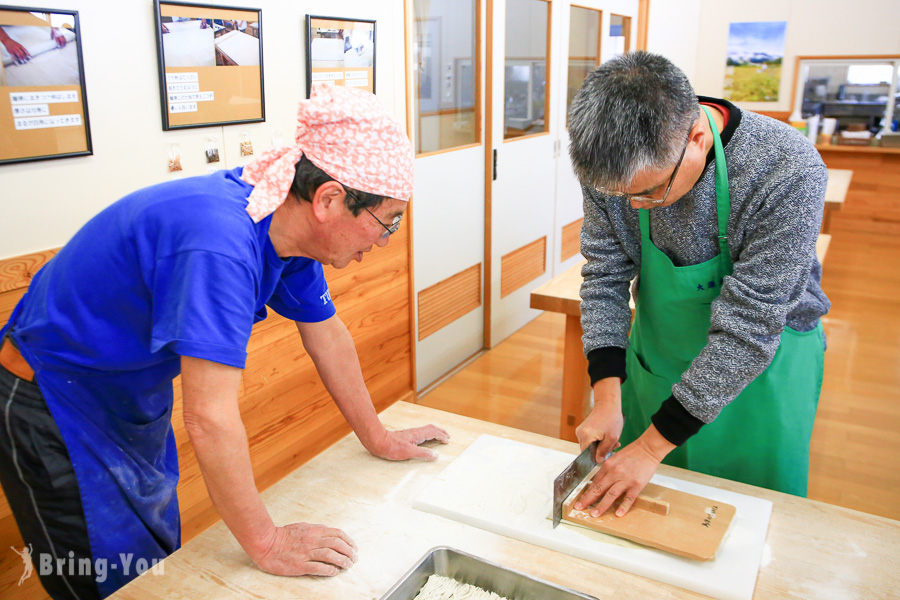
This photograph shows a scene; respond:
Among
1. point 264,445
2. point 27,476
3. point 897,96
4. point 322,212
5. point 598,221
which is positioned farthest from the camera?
point 897,96

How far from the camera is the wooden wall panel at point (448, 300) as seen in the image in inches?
130

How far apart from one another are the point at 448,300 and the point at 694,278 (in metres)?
2.19

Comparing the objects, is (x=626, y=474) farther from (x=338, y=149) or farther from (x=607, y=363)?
(x=338, y=149)

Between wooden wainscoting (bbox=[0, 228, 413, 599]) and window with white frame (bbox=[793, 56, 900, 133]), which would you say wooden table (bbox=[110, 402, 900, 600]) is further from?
window with white frame (bbox=[793, 56, 900, 133])

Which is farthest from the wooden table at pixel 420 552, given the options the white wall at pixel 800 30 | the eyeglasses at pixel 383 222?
the white wall at pixel 800 30

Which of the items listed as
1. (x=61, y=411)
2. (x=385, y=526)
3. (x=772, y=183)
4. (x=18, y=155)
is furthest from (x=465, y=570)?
(x=18, y=155)

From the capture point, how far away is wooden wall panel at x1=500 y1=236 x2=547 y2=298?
4000 mm

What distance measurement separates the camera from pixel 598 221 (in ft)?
4.82

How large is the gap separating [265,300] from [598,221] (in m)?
0.71

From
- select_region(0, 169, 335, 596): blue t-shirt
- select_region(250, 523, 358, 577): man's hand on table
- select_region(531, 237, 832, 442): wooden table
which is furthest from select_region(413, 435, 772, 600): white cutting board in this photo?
select_region(531, 237, 832, 442): wooden table

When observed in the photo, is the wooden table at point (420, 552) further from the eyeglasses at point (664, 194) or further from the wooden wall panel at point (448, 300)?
the wooden wall panel at point (448, 300)

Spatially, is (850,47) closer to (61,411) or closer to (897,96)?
(897,96)

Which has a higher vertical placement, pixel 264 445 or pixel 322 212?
pixel 322 212

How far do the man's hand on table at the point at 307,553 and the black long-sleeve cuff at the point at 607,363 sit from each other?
0.62m
